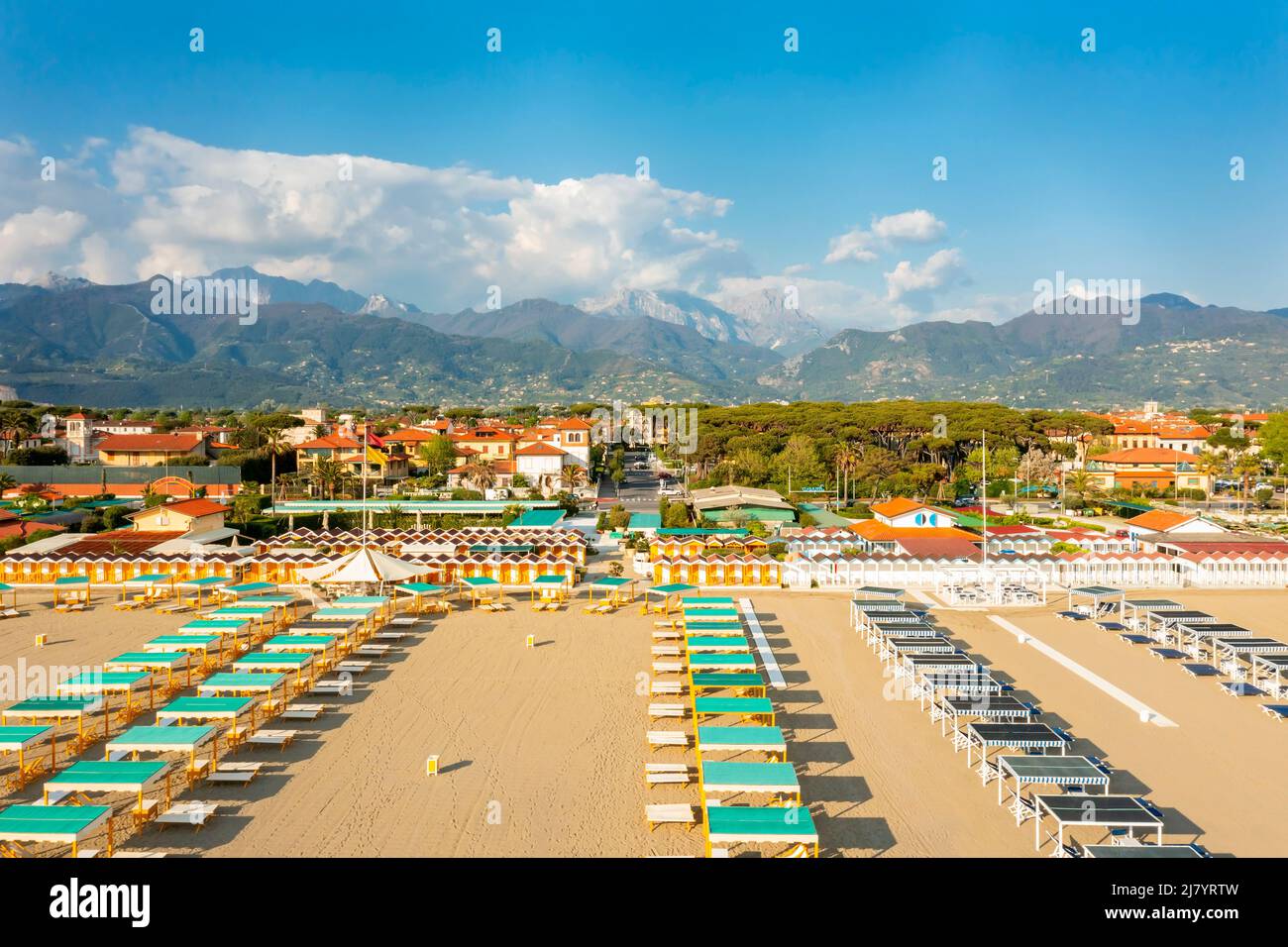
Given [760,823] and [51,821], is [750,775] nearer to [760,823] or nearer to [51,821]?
[760,823]

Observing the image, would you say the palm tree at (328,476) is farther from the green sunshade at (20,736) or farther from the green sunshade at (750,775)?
the green sunshade at (750,775)

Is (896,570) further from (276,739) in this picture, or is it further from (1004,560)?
(276,739)

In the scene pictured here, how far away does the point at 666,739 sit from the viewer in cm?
1287

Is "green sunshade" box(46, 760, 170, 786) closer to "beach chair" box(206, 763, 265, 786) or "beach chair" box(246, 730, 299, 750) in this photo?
"beach chair" box(206, 763, 265, 786)

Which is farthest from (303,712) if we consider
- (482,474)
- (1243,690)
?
(482,474)

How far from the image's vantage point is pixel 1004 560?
1010 inches

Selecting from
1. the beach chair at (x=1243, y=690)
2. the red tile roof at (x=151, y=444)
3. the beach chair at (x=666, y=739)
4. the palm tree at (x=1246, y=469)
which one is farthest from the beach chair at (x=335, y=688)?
the red tile roof at (x=151, y=444)

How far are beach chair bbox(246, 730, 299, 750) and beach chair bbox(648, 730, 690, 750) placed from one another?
560 centimetres

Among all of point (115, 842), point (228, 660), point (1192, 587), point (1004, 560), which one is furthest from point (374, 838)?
point (1192, 587)

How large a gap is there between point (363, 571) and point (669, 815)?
13670 mm

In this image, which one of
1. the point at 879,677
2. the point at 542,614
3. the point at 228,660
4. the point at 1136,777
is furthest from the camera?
the point at 542,614

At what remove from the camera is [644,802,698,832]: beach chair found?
1042 centimetres

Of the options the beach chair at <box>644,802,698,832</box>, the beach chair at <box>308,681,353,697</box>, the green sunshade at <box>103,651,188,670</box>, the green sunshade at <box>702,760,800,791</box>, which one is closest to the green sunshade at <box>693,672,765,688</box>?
the green sunshade at <box>702,760,800,791</box>
